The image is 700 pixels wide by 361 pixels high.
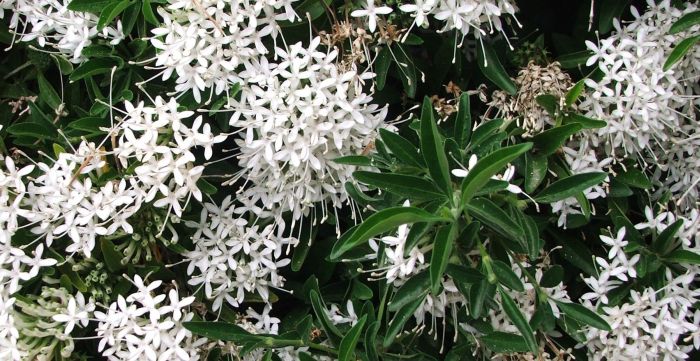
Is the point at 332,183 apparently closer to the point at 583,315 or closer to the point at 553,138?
the point at 553,138

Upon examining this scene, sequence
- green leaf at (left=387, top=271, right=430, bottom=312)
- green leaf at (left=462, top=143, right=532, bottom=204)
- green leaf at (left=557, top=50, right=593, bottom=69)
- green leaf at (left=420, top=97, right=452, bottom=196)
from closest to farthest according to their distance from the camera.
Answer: green leaf at (left=462, top=143, right=532, bottom=204) < green leaf at (left=420, top=97, right=452, bottom=196) < green leaf at (left=387, top=271, right=430, bottom=312) < green leaf at (left=557, top=50, right=593, bottom=69)

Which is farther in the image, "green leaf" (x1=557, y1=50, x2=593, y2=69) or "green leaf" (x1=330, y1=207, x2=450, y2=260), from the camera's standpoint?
"green leaf" (x1=557, y1=50, x2=593, y2=69)

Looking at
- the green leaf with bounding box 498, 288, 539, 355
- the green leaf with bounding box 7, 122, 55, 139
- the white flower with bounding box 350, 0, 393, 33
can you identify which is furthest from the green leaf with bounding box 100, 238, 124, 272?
the green leaf with bounding box 498, 288, 539, 355

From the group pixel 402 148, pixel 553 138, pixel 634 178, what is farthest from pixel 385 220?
pixel 634 178

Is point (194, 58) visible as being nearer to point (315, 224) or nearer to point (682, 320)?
point (315, 224)

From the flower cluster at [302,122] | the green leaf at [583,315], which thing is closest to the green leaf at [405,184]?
the flower cluster at [302,122]

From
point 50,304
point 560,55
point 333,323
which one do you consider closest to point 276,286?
point 333,323

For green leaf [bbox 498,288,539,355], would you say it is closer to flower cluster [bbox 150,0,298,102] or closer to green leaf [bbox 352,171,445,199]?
green leaf [bbox 352,171,445,199]
